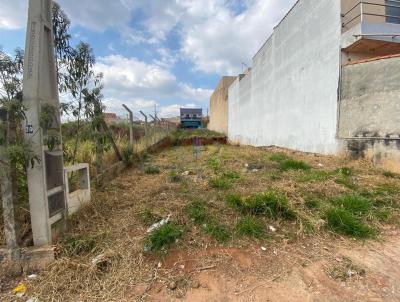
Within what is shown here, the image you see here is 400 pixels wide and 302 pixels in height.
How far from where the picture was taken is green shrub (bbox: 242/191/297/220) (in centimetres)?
314

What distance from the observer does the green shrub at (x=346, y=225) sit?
9.08 feet

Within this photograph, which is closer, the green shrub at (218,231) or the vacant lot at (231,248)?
the vacant lot at (231,248)

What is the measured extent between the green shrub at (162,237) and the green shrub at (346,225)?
1840 millimetres

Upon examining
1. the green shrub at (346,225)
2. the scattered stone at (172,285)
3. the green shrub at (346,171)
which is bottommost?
the scattered stone at (172,285)

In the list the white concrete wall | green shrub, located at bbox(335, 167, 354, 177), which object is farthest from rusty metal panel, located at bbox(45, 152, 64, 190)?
the white concrete wall

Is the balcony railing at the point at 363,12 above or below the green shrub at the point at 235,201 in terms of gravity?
above

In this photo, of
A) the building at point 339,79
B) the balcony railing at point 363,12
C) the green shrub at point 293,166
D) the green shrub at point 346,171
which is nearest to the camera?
the green shrub at point 346,171

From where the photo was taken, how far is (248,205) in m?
3.23

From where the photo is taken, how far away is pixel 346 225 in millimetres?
2852

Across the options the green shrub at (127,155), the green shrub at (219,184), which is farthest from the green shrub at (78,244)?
the green shrub at (127,155)

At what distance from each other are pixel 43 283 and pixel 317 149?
7.69 m

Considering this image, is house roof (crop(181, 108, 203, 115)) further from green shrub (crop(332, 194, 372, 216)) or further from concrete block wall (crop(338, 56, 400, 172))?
green shrub (crop(332, 194, 372, 216))

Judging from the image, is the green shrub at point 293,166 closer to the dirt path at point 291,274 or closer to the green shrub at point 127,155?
the dirt path at point 291,274

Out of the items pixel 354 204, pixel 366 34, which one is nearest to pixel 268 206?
pixel 354 204
